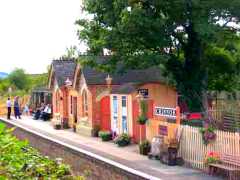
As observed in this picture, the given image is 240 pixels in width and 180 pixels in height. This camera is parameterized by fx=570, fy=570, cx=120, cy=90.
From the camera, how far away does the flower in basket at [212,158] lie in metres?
17.4

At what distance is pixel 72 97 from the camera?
3444 cm

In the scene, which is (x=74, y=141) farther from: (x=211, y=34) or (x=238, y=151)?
(x=238, y=151)

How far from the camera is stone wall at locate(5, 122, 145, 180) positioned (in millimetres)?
16422

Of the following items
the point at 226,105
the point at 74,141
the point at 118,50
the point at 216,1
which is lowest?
the point at 74,141

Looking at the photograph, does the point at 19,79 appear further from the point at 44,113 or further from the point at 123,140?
the point at 123,140

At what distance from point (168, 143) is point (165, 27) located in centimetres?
680

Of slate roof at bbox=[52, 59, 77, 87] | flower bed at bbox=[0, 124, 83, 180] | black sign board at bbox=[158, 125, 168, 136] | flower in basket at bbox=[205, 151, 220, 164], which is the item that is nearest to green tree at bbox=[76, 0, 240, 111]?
black sign board at bbox=[158, 125, 168, 136]

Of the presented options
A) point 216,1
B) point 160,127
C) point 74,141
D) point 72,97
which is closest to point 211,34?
point 216,1

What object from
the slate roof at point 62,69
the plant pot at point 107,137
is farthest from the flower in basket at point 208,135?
the slate roof at point 62,69

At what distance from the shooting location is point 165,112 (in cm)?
2203

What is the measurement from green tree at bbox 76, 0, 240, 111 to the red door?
2.88 meters

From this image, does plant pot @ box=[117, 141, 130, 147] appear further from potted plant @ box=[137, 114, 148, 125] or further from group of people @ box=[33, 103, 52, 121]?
group of people @ box=[33, 103, 52, 121]

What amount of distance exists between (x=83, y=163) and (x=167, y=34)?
827cm

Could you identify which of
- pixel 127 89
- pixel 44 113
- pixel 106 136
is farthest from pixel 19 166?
pixel 44 113
